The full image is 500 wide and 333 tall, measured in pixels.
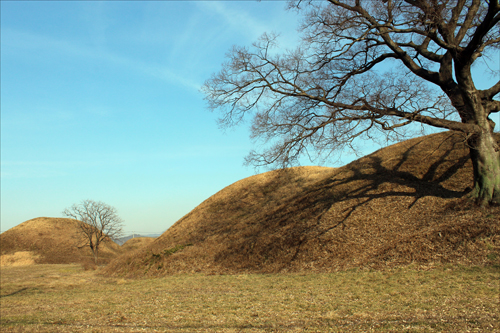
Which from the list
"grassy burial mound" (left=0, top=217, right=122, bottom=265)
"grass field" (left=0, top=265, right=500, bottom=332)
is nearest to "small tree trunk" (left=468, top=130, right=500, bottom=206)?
"grass field" (left=0, top=265, right=500, bottom=332)

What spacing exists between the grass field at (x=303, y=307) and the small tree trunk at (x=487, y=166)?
3943mm

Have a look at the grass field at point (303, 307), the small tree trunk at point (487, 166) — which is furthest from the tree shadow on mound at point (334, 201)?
the grass field at point (303, 307)

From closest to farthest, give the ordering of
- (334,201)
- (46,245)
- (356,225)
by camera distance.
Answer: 1. (356,225)
2. (334,201)
3. (46,245)

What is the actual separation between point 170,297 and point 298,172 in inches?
760

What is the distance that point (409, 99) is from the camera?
11969 mm

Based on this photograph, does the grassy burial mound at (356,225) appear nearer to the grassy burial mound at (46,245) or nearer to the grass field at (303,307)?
the grass field at (303,307)

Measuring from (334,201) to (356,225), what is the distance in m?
3.17

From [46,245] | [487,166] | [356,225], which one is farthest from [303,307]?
[46,245]

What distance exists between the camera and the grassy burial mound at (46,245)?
3706 centimetres

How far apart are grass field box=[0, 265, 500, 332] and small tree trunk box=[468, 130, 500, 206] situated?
3943mm

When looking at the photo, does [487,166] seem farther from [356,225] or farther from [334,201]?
[334,201]

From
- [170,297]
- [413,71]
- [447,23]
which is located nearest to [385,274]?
[170,297]

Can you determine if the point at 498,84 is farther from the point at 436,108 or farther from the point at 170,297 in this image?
the point at 170,297

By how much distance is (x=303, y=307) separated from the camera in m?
7.51
